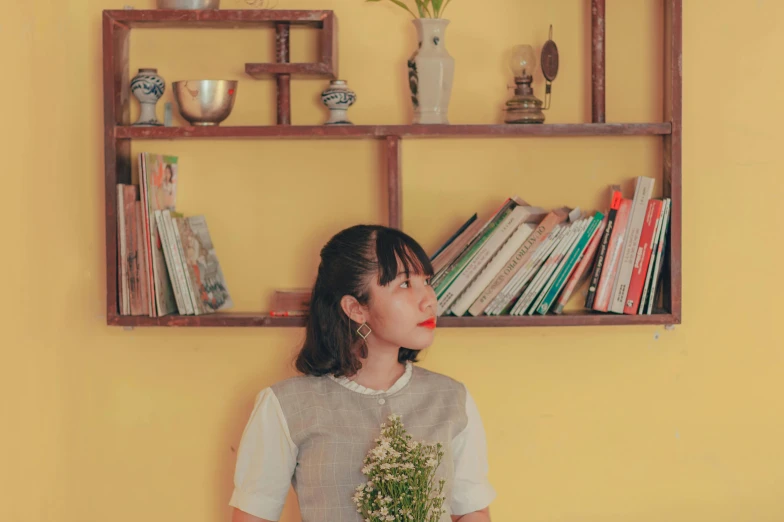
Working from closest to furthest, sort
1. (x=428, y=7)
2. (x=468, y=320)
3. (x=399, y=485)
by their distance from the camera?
(x=399, y=485)
(x=468, y=320)
(x=428, y=7)

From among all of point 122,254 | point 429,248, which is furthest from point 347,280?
point 122,254

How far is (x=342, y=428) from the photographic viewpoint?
1.68 meters

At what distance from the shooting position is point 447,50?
7.24 feet

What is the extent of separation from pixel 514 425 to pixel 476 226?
1.74ft

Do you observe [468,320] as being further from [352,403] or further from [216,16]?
[216,16]

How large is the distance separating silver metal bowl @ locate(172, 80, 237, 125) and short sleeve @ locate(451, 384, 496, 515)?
95cm

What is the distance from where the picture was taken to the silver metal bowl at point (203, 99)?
2104 mm

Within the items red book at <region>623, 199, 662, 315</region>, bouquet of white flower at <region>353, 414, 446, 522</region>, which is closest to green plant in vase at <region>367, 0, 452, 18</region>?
red book at <region>623, 199, 662, 315</region>

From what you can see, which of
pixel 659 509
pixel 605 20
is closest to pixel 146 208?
pixel 605 20

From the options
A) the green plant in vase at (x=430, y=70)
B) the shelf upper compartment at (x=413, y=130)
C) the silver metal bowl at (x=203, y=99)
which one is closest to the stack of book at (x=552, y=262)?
the shelf upper compartment at (x=413, y=130)

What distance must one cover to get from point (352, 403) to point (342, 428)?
54mm

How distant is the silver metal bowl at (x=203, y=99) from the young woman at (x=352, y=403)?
1.87ft

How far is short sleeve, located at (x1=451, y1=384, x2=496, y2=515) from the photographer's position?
68.8 inches

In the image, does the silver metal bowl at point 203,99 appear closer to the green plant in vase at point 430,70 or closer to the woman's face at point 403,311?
the green plant in vase at point 430,70
